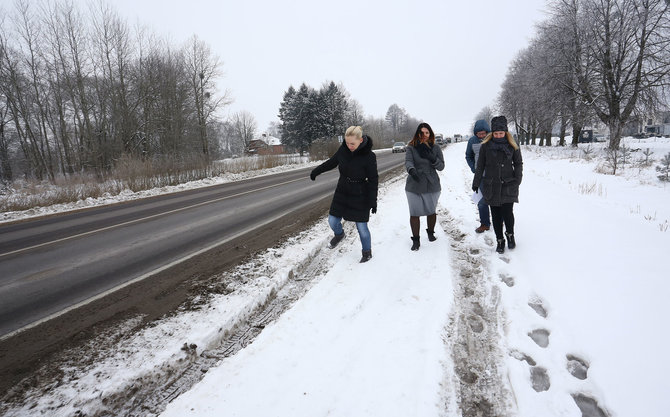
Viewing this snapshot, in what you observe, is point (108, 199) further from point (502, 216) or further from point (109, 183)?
point (502, 216)

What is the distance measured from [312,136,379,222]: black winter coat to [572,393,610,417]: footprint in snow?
9.19 ft

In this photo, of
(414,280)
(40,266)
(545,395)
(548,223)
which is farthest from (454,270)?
(40,266)

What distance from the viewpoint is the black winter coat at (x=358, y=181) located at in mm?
4199

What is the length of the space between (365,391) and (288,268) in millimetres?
2332

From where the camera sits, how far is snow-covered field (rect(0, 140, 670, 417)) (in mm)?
2102

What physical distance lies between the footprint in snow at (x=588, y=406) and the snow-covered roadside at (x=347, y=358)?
0.86 meters

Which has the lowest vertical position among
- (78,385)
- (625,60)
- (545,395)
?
(545,395)

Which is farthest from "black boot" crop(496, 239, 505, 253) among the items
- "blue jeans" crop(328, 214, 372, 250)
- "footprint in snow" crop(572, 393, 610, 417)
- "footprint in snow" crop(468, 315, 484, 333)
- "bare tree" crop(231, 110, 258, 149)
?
"bare tree" crop(231, 110, 258, 149)

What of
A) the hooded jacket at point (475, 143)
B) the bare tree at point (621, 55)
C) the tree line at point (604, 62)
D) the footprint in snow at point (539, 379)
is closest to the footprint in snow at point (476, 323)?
the footprint in snow at point (539, 379)

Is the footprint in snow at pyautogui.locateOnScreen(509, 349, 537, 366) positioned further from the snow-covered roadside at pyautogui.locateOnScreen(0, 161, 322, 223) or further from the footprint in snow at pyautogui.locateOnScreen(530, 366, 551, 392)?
the snow-covered roadside at pyautogui.locateOnScreen(0, 161, 322, 223)

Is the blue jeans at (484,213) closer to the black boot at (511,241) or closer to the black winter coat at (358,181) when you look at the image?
the black boot at (511,241)

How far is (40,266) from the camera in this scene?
489cm

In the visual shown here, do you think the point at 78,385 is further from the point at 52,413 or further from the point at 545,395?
the point at 545,395

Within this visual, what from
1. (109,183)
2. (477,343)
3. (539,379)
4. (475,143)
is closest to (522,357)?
(539,379)
